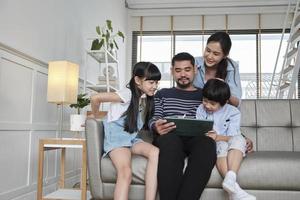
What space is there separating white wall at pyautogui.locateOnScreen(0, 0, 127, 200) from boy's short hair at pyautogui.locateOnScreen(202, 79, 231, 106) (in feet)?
3.86

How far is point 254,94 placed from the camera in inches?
212

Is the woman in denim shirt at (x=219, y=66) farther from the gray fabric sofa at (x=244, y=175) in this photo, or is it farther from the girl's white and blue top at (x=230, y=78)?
the gray fabric sofa at (x=244, y=175)

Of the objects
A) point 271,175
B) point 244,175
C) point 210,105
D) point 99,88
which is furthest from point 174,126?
point 99,88

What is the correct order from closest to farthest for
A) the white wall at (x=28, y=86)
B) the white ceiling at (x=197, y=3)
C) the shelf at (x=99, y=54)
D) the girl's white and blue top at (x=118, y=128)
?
1. the girl's white and blue top at (x=118, y=128)
2. the white wall at (x=28, y=86)
3. the shelf at (x=99, y=54)
4. the white ceiling at (x=197, y=3)

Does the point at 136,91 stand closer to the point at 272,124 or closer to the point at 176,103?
the point at 176,103

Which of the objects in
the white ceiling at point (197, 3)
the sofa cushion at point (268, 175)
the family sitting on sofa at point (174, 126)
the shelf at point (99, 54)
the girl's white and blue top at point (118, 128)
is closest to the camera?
the family sitting on sofa at point (174, 126)

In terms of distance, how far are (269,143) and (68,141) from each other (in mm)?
1278

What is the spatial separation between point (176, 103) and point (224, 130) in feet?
0.99

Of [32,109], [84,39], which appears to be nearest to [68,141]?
[32,109]

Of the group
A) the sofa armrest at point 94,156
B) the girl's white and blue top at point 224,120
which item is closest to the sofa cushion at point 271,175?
the girl's white and blue top at point 224,120

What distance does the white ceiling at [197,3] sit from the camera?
518 centimetres

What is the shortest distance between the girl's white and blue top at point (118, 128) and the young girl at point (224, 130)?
38 cm

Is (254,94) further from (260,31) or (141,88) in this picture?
(141,88)

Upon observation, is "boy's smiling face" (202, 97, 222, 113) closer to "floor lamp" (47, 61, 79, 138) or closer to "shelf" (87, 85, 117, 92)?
"floor lamp" (47, 61, 79, 138)
